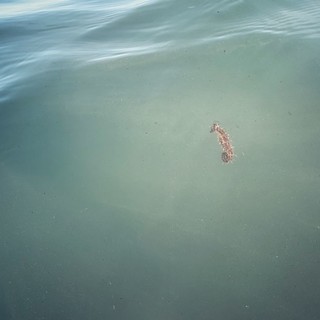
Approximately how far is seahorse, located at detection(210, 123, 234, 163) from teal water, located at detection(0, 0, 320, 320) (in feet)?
0.19

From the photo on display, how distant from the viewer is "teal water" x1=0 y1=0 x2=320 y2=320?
102 inches

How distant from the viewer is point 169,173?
10.4 ft

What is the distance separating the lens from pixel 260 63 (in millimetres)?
3861

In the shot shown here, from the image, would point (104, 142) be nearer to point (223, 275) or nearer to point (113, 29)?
point (223, 275)

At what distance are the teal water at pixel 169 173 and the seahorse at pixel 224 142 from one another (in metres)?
0.06

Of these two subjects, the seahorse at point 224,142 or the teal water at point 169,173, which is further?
the seahorse at point 224,142

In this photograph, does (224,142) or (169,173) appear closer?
(169,173)

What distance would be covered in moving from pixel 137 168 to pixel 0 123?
1.68 m

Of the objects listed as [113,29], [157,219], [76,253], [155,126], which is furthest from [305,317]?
[113,29]

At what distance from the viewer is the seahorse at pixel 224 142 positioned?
318 centimetres

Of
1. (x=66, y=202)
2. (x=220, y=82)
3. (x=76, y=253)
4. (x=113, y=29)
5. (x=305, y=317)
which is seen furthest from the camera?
(x=113, y=29)

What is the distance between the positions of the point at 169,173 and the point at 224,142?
24.2 inches

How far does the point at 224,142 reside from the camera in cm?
329

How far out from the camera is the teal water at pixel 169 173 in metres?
2.58
